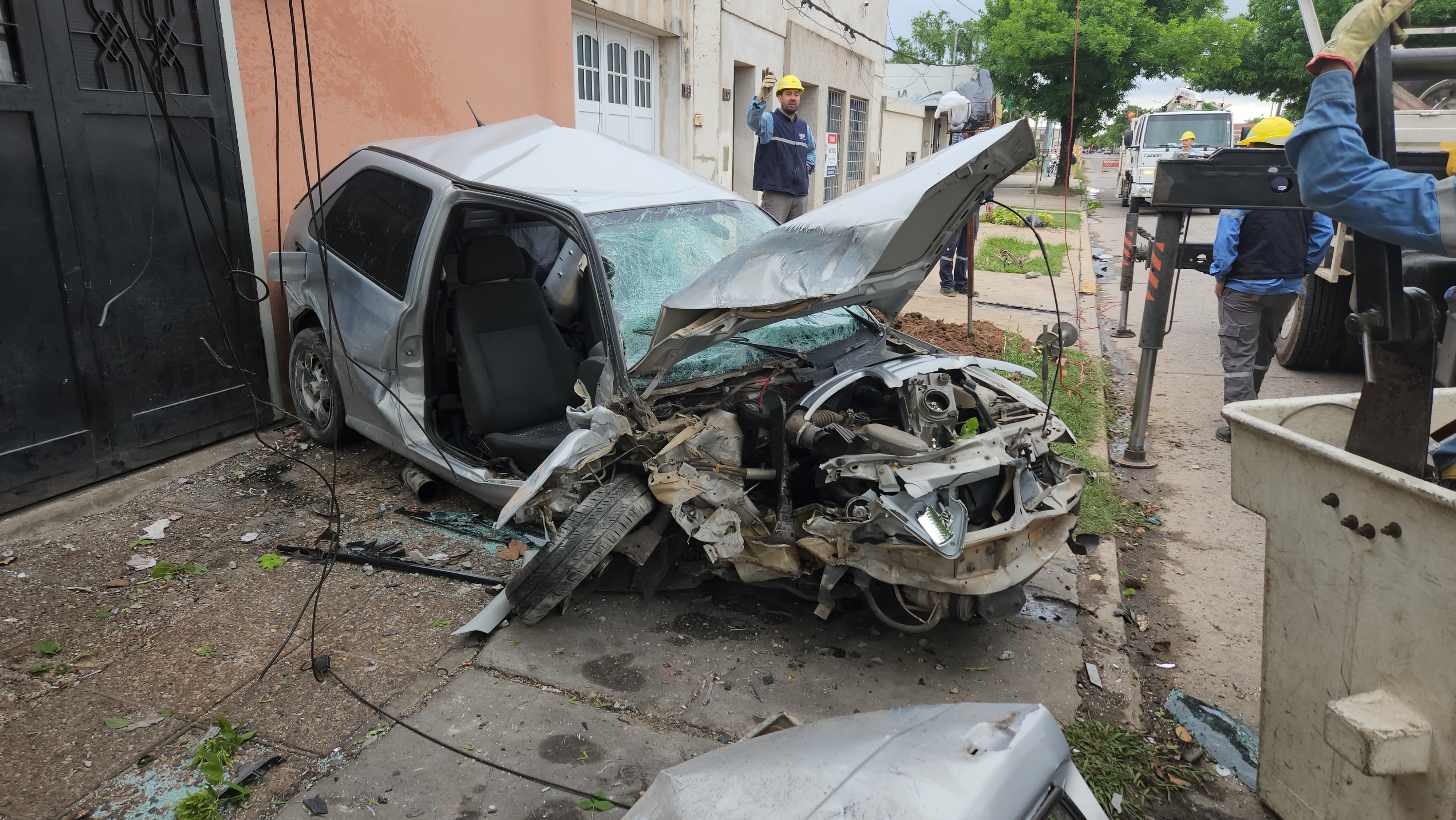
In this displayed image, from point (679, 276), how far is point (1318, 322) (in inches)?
228

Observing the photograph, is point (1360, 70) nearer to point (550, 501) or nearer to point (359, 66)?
point (550, 501)

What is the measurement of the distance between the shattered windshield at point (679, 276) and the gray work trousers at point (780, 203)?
531cm

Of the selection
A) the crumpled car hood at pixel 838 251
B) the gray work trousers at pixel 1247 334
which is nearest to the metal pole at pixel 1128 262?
the gray work trousers at pixel 1247 334

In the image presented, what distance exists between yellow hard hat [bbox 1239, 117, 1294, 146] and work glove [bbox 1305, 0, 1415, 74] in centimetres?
368

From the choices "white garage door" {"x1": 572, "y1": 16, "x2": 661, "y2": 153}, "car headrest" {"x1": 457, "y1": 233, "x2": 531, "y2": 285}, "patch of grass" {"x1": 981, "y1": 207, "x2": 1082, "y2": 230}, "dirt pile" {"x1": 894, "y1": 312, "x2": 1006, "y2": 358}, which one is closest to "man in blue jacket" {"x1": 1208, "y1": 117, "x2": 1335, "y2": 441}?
"dirt pile" {"x1": 894, "y1": 312, "x2": 1006, "y2": 358}

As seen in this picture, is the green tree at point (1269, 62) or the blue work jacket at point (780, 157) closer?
the blue work jacket at point (780, 157)

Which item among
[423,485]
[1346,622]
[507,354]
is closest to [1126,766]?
[1346,622]

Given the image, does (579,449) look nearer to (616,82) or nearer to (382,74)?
(382,74)

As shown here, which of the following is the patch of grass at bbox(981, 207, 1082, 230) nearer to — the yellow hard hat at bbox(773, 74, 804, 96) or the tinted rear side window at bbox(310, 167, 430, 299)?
the yellow hard hat at bbox(773, 74, 804, 96)

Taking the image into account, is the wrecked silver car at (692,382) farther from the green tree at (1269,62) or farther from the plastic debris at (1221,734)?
the green tree at (1269,62)

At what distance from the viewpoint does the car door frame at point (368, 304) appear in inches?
170

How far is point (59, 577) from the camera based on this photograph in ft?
12.8

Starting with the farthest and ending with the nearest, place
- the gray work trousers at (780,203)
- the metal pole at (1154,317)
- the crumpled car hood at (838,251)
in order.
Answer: the gray work trousers at (780,203), the metal pole at (1154,317), the crumpled car hood at (838,251)

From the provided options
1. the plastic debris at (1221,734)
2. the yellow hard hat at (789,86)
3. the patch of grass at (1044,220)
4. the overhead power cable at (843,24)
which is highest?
the overhead power cable at (843,24)
